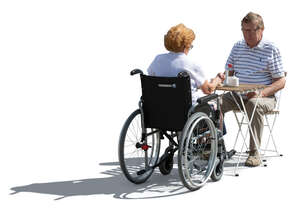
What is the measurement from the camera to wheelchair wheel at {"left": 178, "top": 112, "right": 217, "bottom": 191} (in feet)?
17.0

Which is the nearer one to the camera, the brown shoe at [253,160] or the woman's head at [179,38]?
the woman's head at [179,38]

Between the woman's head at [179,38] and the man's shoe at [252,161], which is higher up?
the woman's head at [179,38]

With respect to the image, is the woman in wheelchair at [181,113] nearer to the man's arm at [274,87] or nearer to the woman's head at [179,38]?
the woman's head at [179,38]

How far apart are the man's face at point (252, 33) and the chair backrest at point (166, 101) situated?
1327 millimetres

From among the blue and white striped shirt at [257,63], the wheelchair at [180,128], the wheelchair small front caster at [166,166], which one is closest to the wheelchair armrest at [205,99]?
the wheelchair at [180,128]

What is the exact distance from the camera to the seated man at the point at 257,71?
6.25 meters

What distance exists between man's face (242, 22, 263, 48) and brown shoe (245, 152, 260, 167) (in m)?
1.11

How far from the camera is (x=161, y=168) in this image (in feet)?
19.6

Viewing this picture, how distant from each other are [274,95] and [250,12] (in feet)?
2.93

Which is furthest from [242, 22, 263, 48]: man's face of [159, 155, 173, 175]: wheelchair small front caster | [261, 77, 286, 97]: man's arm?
[159, 155, 173, 175]: wheelchair small front caster

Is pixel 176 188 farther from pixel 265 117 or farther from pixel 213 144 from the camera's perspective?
pixel 265 117

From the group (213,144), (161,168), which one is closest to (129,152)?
(161,168)

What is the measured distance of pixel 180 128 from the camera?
213 inches

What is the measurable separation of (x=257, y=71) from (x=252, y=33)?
15.5 inches
